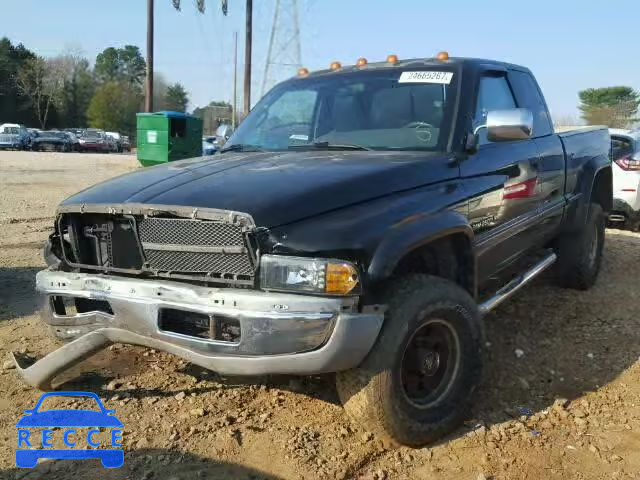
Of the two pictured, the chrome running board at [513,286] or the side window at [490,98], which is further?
the side window at [490,98]

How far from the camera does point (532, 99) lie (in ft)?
16.1

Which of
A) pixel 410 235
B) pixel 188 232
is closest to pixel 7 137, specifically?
pixel 188 232

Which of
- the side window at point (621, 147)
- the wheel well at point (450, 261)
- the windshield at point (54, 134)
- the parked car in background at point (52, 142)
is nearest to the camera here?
the wheel well at point (450, 261)

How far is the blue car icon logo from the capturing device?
291cm

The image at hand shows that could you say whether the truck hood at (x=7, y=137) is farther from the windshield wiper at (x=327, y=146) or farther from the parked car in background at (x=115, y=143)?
the windshield wiper at (x=327, y=146)

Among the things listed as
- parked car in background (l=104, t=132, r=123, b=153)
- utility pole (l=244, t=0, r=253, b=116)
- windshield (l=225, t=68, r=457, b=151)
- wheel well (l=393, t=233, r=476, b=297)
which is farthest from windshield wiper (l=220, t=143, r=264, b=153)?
parked car in background (l=104, t=132, r=123, b=153)

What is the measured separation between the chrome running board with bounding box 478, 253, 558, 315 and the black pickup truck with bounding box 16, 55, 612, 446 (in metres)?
0.05

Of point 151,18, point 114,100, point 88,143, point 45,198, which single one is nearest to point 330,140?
point 45,198

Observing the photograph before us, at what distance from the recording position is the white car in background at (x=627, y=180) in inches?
342

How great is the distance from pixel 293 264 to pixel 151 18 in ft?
87.2

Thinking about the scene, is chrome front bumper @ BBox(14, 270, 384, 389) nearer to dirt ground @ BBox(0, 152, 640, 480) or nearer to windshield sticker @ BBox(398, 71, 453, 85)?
dirt ground @ BBox(0, 152, 640, 480)

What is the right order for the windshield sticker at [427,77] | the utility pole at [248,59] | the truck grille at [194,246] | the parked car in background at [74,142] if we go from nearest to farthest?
the truck grille at [194,246]
the windshield sticker at [427,77]
the utility pole at [248,59]
the parked car in background at [74,142]

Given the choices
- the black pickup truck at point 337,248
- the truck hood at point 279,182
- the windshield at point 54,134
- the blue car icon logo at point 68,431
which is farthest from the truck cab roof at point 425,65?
the windshield at point 54,134

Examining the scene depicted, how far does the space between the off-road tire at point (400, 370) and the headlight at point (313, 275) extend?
0.29 m
